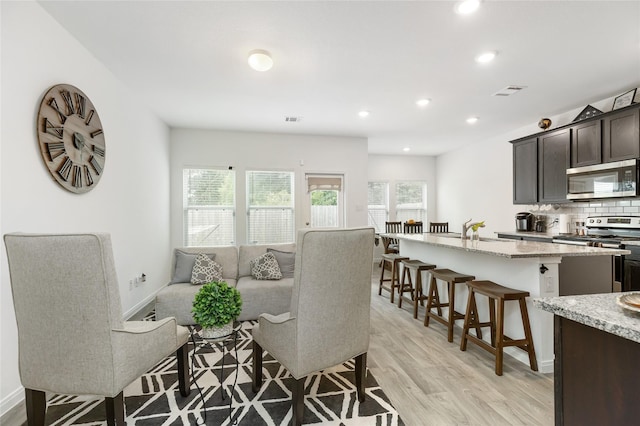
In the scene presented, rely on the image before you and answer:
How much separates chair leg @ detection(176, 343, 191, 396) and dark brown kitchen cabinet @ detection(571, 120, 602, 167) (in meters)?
4.98

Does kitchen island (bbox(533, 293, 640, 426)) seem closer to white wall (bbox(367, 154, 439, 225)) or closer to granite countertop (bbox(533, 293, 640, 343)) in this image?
granite countertop (bbox(533, 293, 640, 343))

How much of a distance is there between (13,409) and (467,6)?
158 inches

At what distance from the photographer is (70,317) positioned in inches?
59.5

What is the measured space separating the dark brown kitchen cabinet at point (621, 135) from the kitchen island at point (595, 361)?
3661mm

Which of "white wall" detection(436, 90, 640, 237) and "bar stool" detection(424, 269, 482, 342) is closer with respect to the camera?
"bar stool" detection(424, 269, 482, 342)

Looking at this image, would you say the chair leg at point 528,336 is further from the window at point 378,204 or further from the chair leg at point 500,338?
the window at point 378,204

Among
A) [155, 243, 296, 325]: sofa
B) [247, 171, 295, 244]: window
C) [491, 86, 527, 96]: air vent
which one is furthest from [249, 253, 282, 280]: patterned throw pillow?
[491, 86, 527, 96]: air vent

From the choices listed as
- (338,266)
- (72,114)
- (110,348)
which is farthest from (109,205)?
(338,266)

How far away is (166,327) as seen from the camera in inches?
72.7

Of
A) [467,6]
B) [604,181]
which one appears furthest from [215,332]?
[604,181]

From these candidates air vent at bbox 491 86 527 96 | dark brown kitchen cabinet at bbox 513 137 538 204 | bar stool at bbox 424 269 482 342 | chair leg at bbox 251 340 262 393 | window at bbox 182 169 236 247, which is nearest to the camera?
chair leg at bbox 251 340 262 393

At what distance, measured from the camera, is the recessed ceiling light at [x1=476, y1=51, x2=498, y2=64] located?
9.54 feet

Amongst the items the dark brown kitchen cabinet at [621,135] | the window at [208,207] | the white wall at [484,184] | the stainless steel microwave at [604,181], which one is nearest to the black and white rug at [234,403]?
the window at [208,207]

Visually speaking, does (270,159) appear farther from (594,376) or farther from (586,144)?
(594,376)
